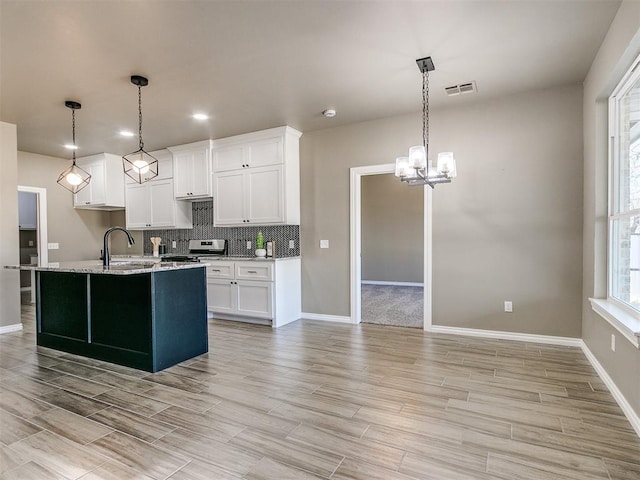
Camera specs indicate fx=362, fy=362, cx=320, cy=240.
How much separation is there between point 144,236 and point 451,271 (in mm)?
5503

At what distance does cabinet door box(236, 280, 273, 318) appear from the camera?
15.6ft

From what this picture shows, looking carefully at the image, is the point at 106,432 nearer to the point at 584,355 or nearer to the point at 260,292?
the point at 260,292

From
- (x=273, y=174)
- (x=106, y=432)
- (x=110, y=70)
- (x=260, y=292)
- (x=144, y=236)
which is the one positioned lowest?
(x=106, y=432)

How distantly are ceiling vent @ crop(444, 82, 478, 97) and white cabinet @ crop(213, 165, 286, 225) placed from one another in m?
2.29

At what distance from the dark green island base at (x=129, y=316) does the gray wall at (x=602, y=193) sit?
3404 mm

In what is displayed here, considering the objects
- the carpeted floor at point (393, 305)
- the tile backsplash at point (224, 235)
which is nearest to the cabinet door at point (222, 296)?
the tile backsplash at point (224, 235)

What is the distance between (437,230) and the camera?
14.1 feet

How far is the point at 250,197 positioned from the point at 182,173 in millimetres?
1408

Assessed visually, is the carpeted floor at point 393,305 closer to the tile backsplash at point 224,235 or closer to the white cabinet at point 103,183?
the tile backsplash at point 224,235

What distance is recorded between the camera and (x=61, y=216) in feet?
21.3

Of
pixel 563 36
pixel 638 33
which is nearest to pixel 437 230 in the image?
pixel 563 36

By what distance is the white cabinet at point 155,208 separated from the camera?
19.5ft

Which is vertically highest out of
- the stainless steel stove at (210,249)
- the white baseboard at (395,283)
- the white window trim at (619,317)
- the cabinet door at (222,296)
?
the stainless steel stove at (210,249)

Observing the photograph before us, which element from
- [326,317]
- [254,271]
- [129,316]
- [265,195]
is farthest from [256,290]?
[129,316]
